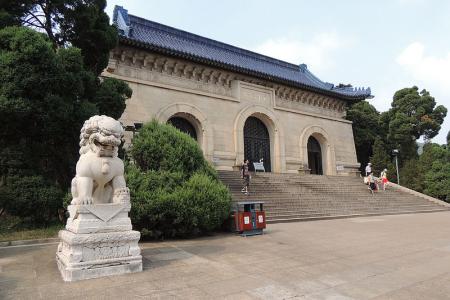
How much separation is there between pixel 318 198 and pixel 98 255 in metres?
11.7

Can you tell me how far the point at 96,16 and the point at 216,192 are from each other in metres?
6.95

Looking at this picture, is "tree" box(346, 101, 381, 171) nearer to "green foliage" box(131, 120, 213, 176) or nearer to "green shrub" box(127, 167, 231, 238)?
"green foliage" box(131, 120, 213, 176)

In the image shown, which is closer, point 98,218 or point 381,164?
point 98,218

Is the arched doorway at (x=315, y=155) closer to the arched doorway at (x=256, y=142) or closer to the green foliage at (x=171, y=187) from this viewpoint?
the arched doorway at (x=256, y=142)

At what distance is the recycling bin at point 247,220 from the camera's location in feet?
27.4

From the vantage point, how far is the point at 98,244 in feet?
15.6

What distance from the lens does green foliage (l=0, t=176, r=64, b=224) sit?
329 inches

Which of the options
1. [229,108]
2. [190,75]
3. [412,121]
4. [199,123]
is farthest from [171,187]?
[412,121]

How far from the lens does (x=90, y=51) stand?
11227mm

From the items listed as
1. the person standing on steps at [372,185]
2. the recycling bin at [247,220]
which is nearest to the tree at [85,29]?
the recycling bin at [247,220]

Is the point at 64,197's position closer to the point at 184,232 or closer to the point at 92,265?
the point at 184,232

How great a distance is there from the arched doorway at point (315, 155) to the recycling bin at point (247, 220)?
53.2ft

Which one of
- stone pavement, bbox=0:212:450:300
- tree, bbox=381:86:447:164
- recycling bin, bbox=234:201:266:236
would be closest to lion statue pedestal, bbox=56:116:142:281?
stone pavement, bbox=0:212:450:300

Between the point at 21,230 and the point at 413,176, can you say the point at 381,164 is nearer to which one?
the point at 413,176
